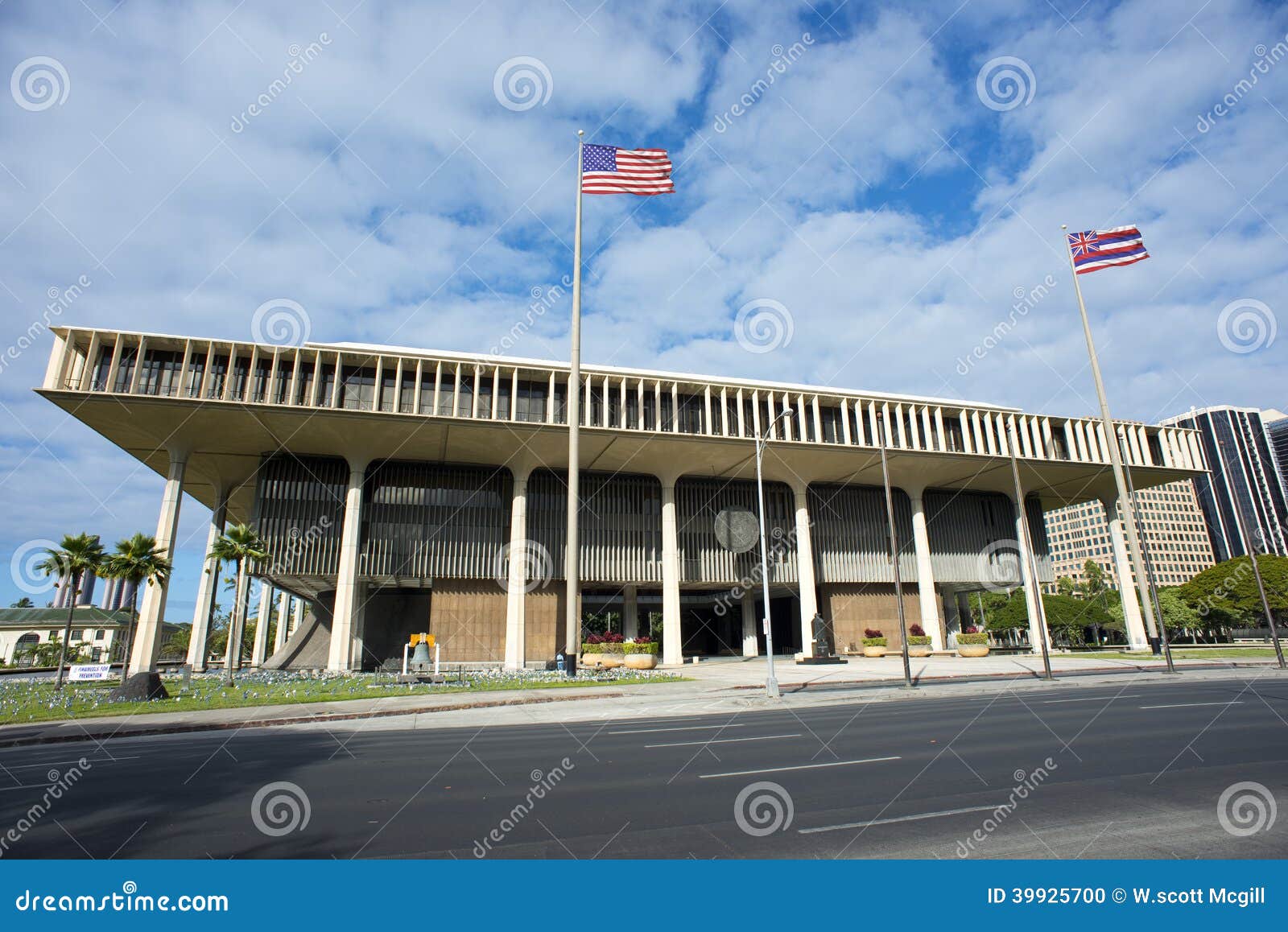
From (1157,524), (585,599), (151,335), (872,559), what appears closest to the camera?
(151,335)

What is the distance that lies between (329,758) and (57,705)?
18094 mm

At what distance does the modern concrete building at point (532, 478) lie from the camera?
36.2m

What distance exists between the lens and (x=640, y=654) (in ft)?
122

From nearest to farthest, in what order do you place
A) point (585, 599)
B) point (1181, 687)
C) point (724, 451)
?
point (1181, 687), point (724, 451), point (585, 599)

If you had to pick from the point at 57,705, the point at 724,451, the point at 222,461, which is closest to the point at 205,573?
the point at 222,461

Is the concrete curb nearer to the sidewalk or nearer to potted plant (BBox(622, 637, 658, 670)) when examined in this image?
the sidewalk

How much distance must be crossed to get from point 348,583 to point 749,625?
28.5 m

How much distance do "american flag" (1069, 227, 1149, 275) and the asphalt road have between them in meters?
25.4

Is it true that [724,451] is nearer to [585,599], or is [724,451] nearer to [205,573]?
[585,599]

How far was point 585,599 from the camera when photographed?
180 feet

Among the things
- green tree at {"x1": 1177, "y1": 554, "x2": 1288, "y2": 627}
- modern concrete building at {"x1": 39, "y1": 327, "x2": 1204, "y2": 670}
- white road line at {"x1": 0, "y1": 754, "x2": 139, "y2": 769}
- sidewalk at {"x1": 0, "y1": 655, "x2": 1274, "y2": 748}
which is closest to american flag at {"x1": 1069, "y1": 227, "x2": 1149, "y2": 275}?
modern concrete building at {"x1": 39, "y1": 327, "x2": 1204, "y2": 670}

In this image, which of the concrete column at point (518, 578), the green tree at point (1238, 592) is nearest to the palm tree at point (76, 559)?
the concrete column at point (518, 578)

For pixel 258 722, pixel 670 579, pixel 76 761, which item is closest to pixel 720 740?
pixel 76 761

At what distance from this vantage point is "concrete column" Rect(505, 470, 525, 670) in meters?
39.2
